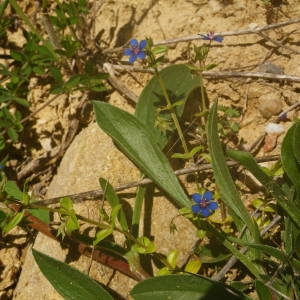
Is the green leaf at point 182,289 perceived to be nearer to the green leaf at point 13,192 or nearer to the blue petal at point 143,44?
the green leaf at point 13,192

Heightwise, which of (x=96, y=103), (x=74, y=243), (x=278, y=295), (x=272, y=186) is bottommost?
(x=278, y=295)

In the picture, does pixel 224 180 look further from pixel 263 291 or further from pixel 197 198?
pixel 263 291

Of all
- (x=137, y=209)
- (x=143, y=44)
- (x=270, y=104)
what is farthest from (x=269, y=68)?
(x=137, y=209)

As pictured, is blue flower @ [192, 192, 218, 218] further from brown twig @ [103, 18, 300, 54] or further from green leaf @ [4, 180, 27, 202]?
brown twig @ [103, 18, 300, 54]

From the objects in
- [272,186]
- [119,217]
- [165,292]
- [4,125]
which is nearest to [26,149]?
[4,125]

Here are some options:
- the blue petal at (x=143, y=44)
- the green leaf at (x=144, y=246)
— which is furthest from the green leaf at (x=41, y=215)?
the blue petal at (x=143, y=44)

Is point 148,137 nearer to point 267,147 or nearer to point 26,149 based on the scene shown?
point 267,147
